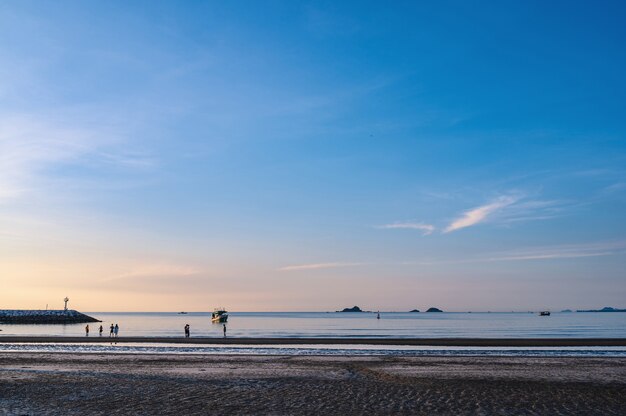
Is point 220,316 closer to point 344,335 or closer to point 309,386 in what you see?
point 344,335

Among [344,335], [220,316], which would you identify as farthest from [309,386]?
[220,316]

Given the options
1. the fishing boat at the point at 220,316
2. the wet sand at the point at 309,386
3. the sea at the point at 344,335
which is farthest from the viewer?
the fishing boat at the point at 220,316

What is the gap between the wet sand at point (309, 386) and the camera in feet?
54.3

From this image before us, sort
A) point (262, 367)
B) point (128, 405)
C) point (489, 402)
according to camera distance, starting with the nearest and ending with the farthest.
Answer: point (128, 405) < point (489, 402) < point (262, 367)

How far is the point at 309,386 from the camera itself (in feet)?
69.5

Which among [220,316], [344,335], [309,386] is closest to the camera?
[309,386]

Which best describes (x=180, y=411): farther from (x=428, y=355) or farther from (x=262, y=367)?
(x=428, y=355)

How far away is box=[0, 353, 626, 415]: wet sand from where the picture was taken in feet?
54.3

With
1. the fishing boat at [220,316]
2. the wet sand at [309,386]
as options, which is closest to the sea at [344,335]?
the wet sand at [309,386]

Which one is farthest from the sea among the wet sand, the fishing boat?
the fishing boat

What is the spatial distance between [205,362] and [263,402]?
48.6 feet

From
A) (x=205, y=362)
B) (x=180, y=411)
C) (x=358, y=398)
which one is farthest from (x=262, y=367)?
(x=180, y=411)

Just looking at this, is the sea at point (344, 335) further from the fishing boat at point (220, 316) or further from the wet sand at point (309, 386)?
the fishing boat at point (220, 316)

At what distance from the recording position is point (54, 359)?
32.7 metres
